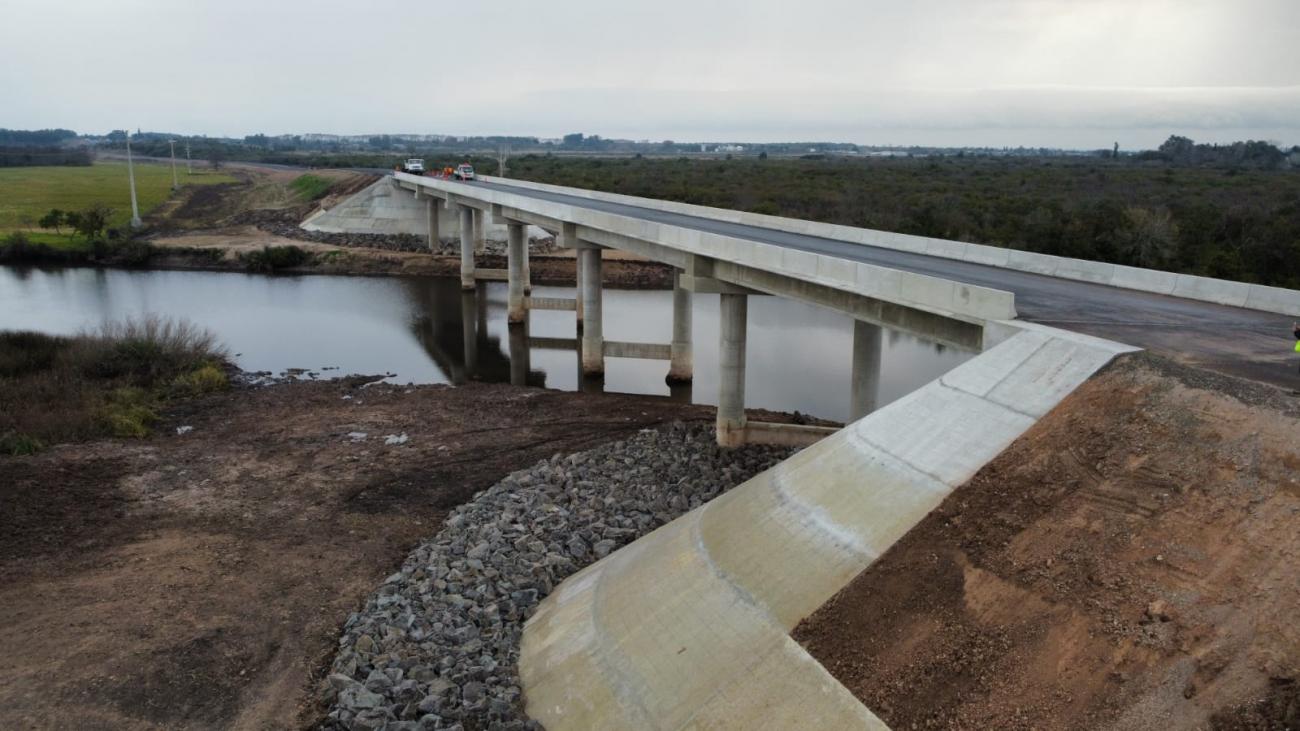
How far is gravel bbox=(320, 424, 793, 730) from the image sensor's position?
1138 cm

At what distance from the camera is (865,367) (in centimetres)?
2378

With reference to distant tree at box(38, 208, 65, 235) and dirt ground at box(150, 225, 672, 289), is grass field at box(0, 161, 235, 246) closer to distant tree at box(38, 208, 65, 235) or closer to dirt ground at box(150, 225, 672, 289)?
distant tree at box(38, 208, 65, 235)

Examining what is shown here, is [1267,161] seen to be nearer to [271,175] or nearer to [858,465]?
[271,175]

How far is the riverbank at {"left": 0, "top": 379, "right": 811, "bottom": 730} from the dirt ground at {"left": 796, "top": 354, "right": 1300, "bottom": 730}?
25.1 ft

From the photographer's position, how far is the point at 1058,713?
7918 millimetres

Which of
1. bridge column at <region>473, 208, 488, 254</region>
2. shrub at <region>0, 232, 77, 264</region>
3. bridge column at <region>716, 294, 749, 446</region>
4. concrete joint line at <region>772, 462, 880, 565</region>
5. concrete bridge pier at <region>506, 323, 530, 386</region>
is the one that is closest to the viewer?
concrete joint line at <region>772, 462, 880, 565</region>

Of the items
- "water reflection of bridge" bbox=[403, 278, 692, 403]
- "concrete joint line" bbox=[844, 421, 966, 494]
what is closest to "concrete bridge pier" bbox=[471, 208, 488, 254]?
"water reflection of bridge" bbox=[403, 278, 692, 403]

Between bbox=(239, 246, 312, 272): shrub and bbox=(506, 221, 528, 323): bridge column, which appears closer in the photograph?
bbox=(506, 221, 528, 323): bridge column

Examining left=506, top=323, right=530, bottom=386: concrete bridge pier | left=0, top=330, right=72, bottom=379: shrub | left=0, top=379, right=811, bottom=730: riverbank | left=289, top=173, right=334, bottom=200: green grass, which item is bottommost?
left=506, top=323, right=530, bottom=386: concrete bridge pier

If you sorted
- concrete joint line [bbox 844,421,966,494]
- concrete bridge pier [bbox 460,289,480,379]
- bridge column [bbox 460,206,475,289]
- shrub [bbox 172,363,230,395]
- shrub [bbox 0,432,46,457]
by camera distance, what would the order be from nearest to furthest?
concrete joint line [bbox 844,421,966,494], shrub [bbox 0,432,46,457], shrub [bbox 172,363,230,395], concrete bridge pier [bbox 460,289,480,379], bridge column [bbox 460,206,475,289]

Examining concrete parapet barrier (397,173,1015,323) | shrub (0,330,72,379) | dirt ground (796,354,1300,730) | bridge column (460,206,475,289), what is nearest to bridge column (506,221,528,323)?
bridge column (460,206,475,289)

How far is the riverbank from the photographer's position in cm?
1223

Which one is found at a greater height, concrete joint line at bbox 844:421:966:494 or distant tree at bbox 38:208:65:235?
distant tree at bbox 38:208:65:235

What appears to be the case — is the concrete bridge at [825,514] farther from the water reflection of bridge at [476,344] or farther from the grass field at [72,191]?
the grass field at [72,191]
